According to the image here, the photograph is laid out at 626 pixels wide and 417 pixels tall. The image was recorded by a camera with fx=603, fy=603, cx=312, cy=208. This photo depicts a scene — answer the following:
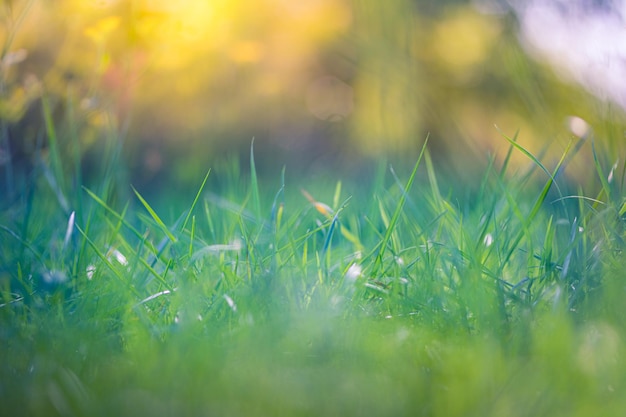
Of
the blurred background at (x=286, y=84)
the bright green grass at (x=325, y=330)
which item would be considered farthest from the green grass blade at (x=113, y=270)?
the blurred background at (x=286, y=84)

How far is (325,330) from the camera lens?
800 millimetres

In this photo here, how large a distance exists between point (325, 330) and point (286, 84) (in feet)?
10.1

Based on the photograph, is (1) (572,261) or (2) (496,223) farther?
(2) (496,223)

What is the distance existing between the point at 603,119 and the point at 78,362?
981 mm

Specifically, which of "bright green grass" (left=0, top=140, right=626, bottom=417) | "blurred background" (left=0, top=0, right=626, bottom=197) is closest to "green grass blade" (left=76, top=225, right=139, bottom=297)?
"bright green grass" (left=0, top=140, right=626, bottom=417)

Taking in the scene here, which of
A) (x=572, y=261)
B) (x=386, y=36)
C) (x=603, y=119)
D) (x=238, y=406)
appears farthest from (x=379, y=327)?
(x=386, y=36)

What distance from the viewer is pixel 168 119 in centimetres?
320

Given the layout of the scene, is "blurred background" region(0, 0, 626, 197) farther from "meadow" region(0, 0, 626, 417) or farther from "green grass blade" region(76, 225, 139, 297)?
"green grass blade" region(76, 225, 139, 297)

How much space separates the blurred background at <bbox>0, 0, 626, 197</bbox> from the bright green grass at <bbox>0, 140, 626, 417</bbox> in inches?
13.1

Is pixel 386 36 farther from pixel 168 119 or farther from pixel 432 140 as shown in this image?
pixel 432 140

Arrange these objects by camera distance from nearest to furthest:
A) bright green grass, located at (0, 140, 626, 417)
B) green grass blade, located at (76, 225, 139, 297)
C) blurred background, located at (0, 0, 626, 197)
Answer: bright green grass, located at (0, 140, 626, 417), green grass blade, located at (76, 225, 139, 297), blurred background, located at (0, 0, 626, 197)

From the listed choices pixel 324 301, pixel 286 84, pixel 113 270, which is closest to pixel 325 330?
pixel 324 301

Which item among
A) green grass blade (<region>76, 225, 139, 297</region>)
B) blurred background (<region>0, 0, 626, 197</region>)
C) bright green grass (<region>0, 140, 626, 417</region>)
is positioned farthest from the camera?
blurred background (<region>0, 0, 626, 197</region>)

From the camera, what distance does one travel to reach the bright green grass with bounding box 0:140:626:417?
2.15 ft
